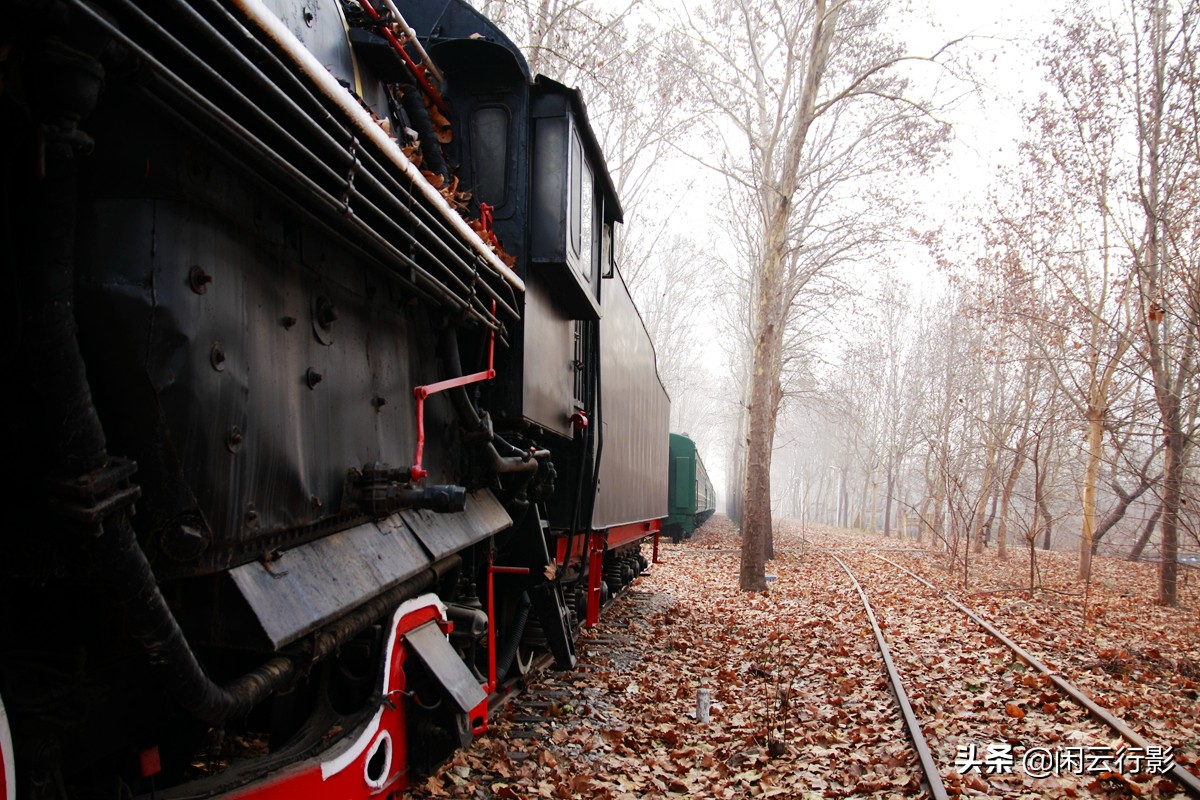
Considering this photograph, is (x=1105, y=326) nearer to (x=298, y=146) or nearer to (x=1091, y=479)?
(x=1091, y=479)

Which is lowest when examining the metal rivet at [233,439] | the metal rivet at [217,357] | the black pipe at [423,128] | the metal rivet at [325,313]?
the metal rivet at [233,439]

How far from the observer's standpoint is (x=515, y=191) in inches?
171

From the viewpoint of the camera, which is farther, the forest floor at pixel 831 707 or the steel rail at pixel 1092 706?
the forest floor at pixel 831 707

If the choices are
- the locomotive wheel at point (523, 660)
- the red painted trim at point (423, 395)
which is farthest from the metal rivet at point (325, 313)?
the locomotive wheel at point (523, 660)

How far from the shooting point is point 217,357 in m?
1.80

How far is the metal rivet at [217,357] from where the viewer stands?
5.87 ft

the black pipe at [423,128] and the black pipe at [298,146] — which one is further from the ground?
the black pipe at [423,128]

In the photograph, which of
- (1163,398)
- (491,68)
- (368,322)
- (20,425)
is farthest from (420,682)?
(1163,398)

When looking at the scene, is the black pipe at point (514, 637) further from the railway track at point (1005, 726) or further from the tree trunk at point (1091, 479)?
the tree trunk at point (1091, 479)

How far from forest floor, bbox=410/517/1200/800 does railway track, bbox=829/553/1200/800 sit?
0.02 meters

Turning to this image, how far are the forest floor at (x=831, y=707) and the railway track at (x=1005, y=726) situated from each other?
0.02 metres

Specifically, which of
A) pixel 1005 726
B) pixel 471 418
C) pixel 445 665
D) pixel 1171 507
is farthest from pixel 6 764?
pixel 1171 507

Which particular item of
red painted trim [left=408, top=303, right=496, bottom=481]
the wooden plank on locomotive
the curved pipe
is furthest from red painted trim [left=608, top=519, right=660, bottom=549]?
red painted trim [left=408, top=303, right=496, bottom=481]

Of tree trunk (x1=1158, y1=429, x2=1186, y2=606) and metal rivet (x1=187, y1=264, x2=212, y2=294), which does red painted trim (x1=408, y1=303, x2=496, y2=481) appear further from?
tree trunk (x1=1158, y1=429, x2=1186, y2=606)
